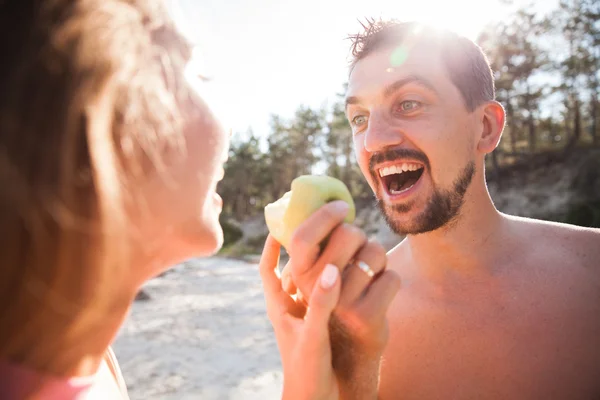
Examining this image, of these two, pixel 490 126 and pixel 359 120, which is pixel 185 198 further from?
pixel 490 126

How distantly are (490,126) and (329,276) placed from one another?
2047 mm

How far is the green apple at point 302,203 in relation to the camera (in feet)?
5.33

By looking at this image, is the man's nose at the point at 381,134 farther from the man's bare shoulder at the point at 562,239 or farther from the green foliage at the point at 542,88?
the green foliage at the point at 542,88

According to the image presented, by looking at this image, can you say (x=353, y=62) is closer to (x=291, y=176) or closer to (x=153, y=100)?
(x=153, y=100)

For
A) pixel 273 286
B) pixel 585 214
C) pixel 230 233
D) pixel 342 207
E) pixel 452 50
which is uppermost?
pixel 452 50

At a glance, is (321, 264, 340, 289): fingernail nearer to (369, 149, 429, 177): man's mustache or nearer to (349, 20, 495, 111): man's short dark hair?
(369, 149, 429, 177): man's mustache

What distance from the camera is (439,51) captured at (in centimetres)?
252

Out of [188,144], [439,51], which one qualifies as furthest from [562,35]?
[188,144]

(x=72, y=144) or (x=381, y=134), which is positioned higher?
(x=72, y=144)

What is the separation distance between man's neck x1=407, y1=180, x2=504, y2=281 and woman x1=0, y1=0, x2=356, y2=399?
5.23ft

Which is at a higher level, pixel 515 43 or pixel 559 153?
pixel 515 43

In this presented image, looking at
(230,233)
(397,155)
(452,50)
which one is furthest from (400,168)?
(230,233)

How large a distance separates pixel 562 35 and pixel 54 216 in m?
28.2

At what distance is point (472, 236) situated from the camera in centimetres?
263
